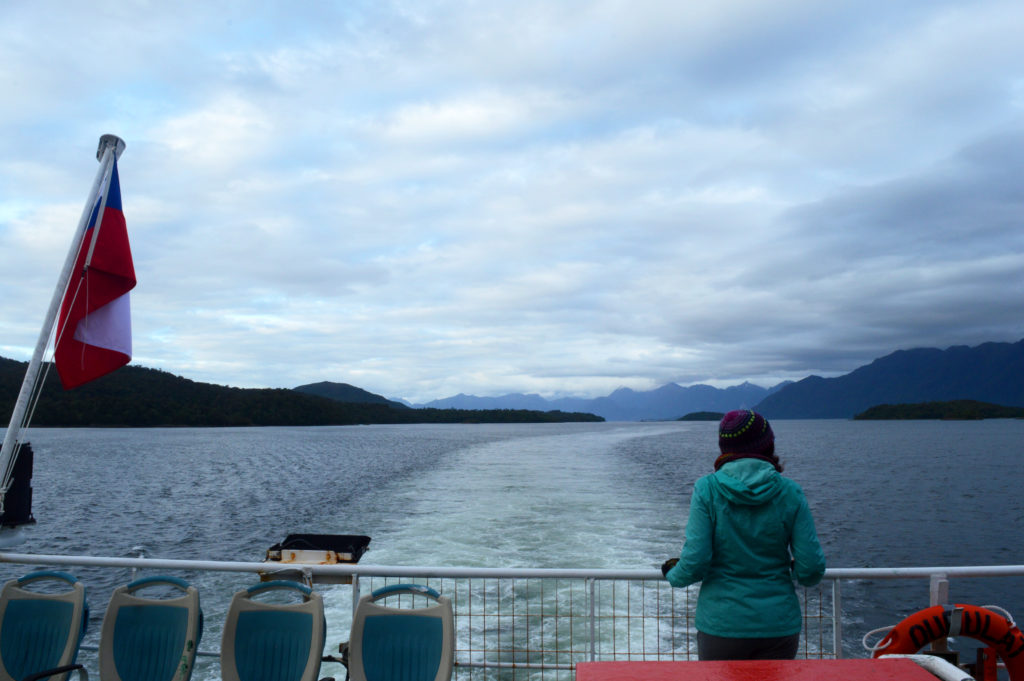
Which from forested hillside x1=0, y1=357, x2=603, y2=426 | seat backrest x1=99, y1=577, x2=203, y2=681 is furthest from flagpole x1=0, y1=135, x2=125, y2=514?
forested hillside x1=0, y1=357, x2=603, y2=426

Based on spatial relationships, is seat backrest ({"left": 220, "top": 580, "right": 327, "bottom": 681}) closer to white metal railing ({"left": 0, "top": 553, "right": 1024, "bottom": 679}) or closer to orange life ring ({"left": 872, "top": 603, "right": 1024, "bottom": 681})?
white metal railing ({"left": 0, "top": 553, "right": 1024, "bottom": 679})

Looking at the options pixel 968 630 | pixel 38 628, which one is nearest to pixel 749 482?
pixel 968 630

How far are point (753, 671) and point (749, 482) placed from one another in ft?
2.42

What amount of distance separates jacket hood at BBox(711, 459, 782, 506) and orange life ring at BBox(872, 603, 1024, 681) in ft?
3.84

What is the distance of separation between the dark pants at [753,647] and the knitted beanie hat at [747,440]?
0.74m

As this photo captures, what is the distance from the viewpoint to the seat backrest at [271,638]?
366 cm

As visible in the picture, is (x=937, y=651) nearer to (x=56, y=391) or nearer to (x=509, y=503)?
(x=509, y=503)

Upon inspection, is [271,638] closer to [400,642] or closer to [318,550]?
[400,642]

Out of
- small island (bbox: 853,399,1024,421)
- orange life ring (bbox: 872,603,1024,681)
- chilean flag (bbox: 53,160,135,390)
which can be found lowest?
small island (bbox: 853,399,1024,421)

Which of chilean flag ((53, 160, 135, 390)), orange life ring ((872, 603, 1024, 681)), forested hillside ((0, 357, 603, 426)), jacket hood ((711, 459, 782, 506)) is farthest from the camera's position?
forested hillside ((0, 357, 603, 426))

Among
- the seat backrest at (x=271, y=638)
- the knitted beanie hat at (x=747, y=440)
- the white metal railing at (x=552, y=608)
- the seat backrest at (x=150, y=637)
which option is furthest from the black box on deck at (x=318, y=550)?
the knitted beanie hat at (x=747, y=440)

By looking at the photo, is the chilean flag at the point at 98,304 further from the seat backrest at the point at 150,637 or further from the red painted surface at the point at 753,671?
the red painted surface at the point at 753,671

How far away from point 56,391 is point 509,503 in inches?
4828

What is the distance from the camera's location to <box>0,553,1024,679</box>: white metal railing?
3.76m
